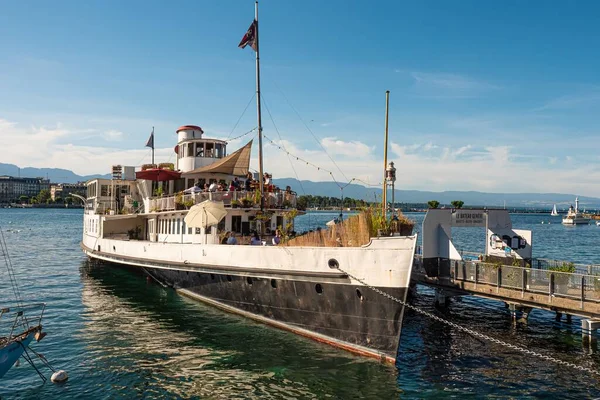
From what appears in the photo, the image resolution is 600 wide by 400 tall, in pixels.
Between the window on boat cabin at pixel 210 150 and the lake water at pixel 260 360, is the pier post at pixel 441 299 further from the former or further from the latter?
the window on boat cabin at pixel 210 150

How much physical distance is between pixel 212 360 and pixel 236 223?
7412mm

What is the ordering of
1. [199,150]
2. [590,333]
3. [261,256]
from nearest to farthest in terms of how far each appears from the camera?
1. [590,333]
2. [261,256]
3. [199,150]

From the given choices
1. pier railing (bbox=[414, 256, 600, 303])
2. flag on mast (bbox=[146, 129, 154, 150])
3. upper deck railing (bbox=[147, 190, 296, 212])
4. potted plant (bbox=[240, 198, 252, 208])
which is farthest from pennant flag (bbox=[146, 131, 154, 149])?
pier railing (bbox=[414, 256, 600, 303])

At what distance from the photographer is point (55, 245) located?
2168 inches

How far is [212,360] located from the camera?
15.2 m

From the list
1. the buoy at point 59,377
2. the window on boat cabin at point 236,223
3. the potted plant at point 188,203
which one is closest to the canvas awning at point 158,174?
the potted plant at point 188,203

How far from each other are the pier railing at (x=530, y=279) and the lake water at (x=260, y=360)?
2.11 meters

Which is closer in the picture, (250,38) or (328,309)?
(328,309)

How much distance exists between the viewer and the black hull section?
47.4 feet

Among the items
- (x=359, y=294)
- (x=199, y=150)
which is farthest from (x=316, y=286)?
(x=199, y=150)

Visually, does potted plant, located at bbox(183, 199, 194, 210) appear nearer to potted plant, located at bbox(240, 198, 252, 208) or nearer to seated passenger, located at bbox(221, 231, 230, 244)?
seated passenger, located at bbox(221, 231, 230, 244)

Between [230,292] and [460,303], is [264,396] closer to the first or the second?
[230,292]

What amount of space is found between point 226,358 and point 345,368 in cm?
401

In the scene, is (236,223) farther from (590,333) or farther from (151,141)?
(151,141)
